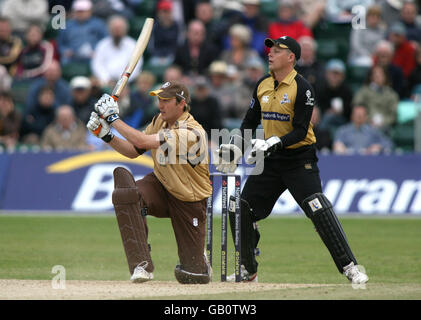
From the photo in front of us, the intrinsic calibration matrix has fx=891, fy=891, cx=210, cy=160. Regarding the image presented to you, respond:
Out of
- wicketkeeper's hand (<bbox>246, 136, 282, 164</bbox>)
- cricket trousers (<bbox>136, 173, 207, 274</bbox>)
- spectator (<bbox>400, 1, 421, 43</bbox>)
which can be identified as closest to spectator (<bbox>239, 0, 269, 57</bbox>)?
spectator (<bbox>400, 1, 421, 43</bbox>)

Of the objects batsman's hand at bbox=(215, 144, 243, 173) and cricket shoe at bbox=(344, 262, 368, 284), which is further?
batsman's hand at bbox=(215, 144, 243, 173)

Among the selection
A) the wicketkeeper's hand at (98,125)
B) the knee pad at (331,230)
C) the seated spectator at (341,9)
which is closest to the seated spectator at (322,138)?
the seated spectator at (341,9)

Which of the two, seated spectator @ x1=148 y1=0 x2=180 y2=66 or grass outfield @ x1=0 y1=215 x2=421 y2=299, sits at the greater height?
seated spectator @ x1=148 y1=0 x2=180 y2=66

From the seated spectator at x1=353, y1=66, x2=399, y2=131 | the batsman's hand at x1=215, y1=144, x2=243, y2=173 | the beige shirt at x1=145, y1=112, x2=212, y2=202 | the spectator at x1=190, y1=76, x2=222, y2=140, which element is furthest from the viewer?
the seated spectator at x1=353, y1=66, x2=399, y2=131

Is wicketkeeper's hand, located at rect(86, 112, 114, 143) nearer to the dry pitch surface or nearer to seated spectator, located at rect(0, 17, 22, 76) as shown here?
the dry pitch surface

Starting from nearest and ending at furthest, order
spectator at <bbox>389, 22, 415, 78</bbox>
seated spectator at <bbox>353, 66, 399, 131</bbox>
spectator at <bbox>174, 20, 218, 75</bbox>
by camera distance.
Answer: seated spectator at <bbox>353, 66, 399, 131</bbox>, spectator at <bbox>174, 20, 218, 75</bbox>, spectator at <bbox>389, 22, 415, 78</bbox>

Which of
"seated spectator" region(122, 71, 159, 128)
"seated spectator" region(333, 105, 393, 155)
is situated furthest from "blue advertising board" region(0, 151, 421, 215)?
"seated spectator" region(122, 71, 159, 128)

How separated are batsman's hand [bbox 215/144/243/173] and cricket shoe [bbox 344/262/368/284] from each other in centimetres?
153

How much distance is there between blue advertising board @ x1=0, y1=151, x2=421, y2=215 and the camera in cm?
1526

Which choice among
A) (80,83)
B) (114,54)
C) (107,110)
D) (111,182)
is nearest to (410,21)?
(114,54)

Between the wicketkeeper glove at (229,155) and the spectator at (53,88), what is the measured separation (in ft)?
29.4

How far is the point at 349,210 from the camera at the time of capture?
1527 centimetres

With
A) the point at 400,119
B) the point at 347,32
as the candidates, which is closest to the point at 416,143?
the point at 400,119

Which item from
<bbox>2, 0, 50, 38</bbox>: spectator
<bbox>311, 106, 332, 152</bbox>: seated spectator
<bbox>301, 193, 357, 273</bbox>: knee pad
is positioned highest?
<bbox>2, 0, 50, 38</bbox>: spectator
